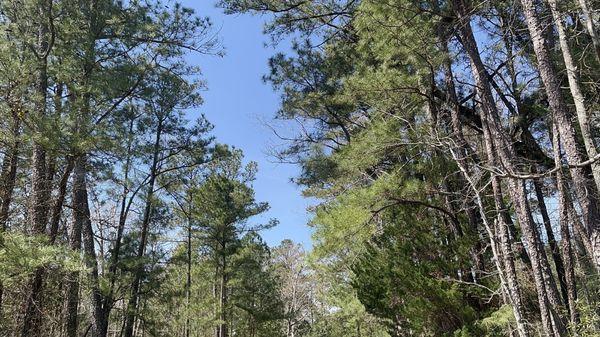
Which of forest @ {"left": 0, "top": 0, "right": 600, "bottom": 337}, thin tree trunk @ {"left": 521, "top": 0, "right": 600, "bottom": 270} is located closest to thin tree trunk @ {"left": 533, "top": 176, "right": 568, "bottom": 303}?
forest @ {"left": 0, "top": 0, "right": 600, "bottom": 337}

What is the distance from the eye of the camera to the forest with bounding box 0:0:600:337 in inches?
198

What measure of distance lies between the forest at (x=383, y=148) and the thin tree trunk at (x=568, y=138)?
0.02 m

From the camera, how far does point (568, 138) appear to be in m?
4.59

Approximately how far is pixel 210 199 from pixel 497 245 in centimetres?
1137

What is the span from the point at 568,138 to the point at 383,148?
8.44 ft

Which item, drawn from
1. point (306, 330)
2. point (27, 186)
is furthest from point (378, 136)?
point (306, 330)

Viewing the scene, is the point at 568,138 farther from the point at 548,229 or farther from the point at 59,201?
the point at 59,201

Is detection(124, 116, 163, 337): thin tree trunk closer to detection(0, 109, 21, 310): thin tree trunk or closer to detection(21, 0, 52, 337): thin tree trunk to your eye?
detection(21, 0, 52, 337): thin tree trunk

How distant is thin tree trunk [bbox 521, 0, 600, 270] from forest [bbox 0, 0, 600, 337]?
0.02 meters

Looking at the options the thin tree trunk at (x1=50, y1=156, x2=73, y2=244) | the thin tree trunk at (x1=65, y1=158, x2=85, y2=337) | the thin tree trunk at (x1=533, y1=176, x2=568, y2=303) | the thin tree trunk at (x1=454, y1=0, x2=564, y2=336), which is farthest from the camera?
the thin tree trunk at (x1=533, y1=176, x2=568, y2=303)

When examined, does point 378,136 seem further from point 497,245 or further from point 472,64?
point 497,245

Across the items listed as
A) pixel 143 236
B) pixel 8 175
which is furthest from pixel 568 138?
pixel 143 236

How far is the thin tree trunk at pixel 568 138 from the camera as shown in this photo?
15.0 feet

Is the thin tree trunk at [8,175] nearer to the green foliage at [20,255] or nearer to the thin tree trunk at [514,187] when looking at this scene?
the green foliage at [20,255]
